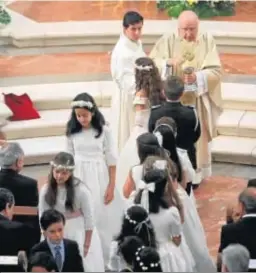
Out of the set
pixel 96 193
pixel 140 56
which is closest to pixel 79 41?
pixel 140 56

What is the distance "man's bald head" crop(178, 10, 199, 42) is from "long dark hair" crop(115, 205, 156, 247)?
3.32 m

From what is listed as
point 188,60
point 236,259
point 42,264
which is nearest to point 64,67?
point 188,60

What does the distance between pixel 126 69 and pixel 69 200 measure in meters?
2.58

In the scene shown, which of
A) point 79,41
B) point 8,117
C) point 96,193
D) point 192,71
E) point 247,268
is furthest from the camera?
point 79,41

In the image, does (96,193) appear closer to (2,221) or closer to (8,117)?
(2,221)

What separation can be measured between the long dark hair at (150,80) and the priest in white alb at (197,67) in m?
0.60

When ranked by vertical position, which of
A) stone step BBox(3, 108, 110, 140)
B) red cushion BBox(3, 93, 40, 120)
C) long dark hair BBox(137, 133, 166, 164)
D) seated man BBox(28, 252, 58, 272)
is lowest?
stone step BBox(3, 108, 110, 140)

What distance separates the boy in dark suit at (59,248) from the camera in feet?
24.2

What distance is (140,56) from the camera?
10.6 m

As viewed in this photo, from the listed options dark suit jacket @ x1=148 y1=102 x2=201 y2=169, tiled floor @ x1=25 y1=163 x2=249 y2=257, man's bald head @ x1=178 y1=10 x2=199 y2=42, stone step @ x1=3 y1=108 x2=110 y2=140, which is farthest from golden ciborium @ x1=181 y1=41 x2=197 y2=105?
stone step @ x1=3 y1=108 x2=110 y2=140

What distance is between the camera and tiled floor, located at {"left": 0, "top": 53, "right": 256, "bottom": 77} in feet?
45.0

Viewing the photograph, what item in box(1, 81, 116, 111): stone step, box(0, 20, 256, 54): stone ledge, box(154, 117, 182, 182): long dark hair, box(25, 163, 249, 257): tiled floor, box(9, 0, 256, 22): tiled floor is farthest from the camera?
box(9, 0, 256, 22): tiled floor

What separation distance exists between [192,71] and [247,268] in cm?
403

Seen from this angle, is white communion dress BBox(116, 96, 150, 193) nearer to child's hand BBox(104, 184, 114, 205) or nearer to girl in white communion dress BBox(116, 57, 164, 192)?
girl in white communion dress BBox(116, 57, 164, 192)
